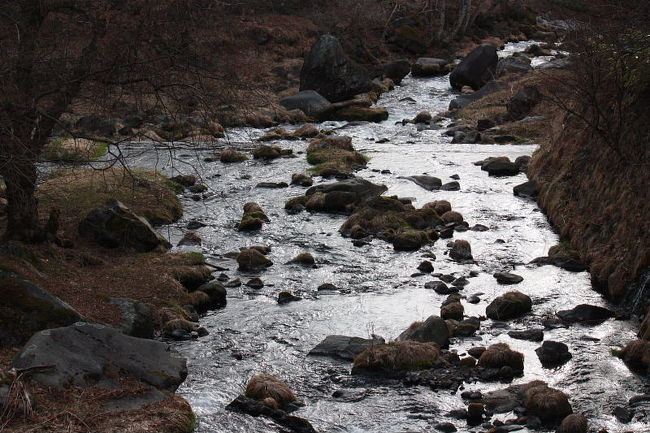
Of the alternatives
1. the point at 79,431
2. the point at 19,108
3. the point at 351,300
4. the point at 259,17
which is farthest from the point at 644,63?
the point at 259,17

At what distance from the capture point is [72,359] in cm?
1043

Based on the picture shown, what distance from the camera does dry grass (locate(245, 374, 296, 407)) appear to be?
1156 cm

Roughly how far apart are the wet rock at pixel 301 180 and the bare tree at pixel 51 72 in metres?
10.1

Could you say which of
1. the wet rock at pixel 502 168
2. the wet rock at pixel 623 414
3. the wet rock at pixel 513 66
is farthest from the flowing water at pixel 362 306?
the wet rock at pixel 513 66

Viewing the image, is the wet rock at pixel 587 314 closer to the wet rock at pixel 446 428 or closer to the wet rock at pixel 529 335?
the wet rock at pixel 529 335

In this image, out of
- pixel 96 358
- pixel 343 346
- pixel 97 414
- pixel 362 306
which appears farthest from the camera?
pixel 362 306

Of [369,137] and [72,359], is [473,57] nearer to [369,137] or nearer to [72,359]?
[369,137]

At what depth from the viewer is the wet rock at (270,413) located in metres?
10.8

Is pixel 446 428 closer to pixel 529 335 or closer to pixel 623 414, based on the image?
pixel 623 414

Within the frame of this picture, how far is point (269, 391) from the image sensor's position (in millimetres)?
11594

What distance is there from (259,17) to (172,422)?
4458cm

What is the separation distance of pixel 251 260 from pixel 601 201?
8.05 m

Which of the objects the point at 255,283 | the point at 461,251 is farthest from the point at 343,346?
the point at 461,251

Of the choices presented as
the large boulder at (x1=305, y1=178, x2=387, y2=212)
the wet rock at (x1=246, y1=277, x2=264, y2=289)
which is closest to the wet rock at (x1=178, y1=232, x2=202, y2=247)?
the wet rock at (x1=246, y1=277, x2=264, y2=289)
